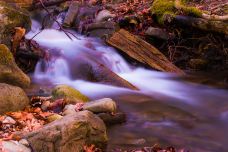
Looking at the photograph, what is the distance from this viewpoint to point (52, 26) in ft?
38.7

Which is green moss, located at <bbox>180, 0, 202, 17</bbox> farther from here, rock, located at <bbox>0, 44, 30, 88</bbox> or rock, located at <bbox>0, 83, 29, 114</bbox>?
rock, located at <bbox>0, 83, 29, 114</bbox>

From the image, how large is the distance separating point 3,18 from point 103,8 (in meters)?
4.44

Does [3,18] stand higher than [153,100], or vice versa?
[3,18]

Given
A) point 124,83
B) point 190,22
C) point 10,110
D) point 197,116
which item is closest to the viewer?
point 10,110

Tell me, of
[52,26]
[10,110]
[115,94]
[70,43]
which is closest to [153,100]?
[115,94]

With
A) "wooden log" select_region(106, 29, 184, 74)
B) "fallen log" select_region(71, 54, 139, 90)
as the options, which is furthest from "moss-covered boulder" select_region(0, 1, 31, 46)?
"wooden log" select_region(106, 29, 184, 74)

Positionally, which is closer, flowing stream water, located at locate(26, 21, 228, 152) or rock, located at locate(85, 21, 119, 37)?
flowing stream water, located at locate(26, 21, 228, 152)

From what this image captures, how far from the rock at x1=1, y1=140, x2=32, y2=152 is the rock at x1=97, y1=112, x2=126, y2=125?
1.53 m

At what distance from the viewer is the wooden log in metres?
9.20

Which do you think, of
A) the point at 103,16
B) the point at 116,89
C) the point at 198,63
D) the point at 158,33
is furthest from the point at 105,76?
the point at 103,16

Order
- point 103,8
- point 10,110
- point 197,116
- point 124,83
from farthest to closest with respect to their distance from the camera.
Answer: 1. point 103,8
2. point 124,83
3. point 197,116
4. point 10,110

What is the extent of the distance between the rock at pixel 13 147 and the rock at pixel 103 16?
7.21 meters

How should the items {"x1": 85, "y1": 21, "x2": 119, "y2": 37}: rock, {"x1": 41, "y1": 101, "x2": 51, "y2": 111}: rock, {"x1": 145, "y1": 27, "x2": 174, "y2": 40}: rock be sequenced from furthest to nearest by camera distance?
{"x1": 85, "y1": 21, "x2": 119, "y2": 37}: rock
{"x1": 145, "y1": 27, "x2": 174, "y2": 40}: rock
{"x1": 41, "y1": 101, "x2": 51, "y2": 111}: rock

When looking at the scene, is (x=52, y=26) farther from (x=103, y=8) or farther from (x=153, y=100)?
(x=153, y=100)
